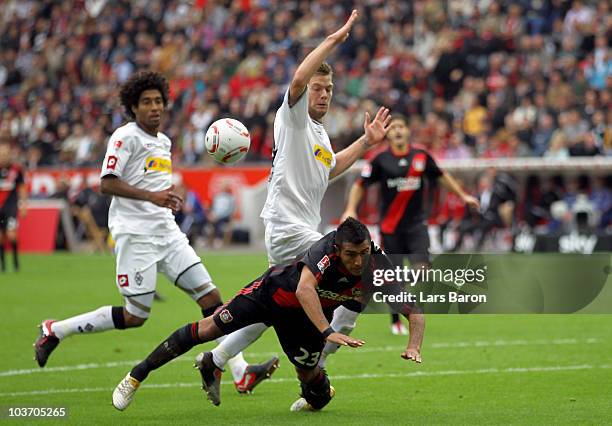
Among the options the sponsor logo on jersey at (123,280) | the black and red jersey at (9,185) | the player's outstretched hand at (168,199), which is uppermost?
the player's outstretched hand at (168,199)

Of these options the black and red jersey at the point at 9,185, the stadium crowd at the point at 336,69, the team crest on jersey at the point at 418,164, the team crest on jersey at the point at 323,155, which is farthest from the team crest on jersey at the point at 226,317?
the black and red jersey at the point at 9,185

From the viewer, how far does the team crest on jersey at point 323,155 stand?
28.0 ft

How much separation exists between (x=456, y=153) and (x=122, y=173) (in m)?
18.5

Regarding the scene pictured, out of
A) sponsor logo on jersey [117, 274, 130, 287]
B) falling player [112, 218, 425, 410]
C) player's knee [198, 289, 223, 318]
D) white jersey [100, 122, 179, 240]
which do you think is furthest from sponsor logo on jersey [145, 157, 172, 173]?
falling player [112, 218, 425, 410]

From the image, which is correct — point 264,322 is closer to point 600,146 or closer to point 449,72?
point 600,146

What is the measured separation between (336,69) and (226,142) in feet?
72.5

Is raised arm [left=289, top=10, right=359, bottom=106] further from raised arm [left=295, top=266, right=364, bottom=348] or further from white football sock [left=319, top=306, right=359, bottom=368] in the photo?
white football sock [left=319, top=306, right=359, bottom=368]

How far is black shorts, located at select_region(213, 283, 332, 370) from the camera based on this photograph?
26.2 ft

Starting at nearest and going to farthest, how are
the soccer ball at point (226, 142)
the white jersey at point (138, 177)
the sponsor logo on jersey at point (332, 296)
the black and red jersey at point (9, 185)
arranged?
the sponsor logo on jersey at point (332, 296), the soccer ball at point (226, 142), the white jersey at point (138, 177), the black and red jersey at point (9, 185)

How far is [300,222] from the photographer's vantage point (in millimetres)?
8516

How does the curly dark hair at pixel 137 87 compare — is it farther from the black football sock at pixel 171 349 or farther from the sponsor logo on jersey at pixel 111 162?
the black football sock at pixel 171 349

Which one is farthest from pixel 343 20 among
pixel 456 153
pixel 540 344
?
pixel 540 344

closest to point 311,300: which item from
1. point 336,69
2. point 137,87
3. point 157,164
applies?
point 157,164

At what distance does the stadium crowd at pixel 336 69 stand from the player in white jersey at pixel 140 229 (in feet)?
39.5
